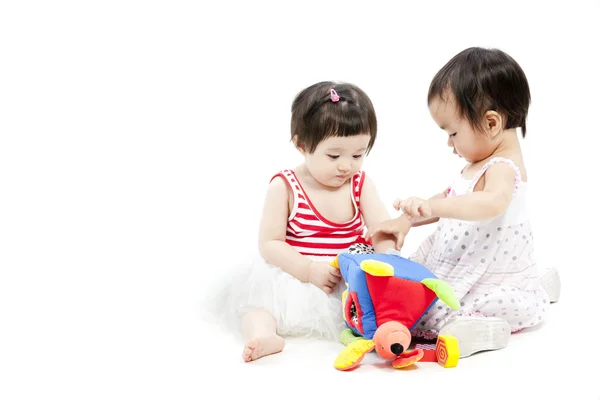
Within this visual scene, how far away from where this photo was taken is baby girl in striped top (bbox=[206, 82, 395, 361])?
226 centimetres

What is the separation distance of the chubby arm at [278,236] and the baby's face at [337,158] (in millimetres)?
146

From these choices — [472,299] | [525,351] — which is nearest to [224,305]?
[472,299]

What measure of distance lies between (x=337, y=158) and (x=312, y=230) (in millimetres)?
281

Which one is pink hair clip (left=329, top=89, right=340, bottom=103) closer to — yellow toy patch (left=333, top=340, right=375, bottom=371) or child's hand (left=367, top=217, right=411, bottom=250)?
child's hand (left=367, top=217, right=411, bottom=250)

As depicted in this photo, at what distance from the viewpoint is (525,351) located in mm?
2088

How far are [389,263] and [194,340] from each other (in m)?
0.66

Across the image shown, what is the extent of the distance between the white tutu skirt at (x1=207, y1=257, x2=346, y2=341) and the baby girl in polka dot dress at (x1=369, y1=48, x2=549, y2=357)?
269mm

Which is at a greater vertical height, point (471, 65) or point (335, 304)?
point (471, 65)

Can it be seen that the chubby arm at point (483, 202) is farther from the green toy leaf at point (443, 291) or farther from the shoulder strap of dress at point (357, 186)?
the shoulder strap of dress at point (357, 186)

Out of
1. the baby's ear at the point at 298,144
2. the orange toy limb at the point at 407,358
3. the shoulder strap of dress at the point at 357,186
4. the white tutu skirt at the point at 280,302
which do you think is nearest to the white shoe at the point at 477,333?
the orange toy limb at the point at 407,358

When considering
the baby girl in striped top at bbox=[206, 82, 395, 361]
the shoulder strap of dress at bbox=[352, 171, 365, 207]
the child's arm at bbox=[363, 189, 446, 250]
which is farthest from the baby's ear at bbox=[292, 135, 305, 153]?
the child's arm at bbox=[363, 189, 446, 250]

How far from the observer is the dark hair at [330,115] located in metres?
2.40

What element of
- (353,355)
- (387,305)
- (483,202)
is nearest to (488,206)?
(483,202)

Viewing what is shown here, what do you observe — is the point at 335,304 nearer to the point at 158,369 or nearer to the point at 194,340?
the point at 194,340
